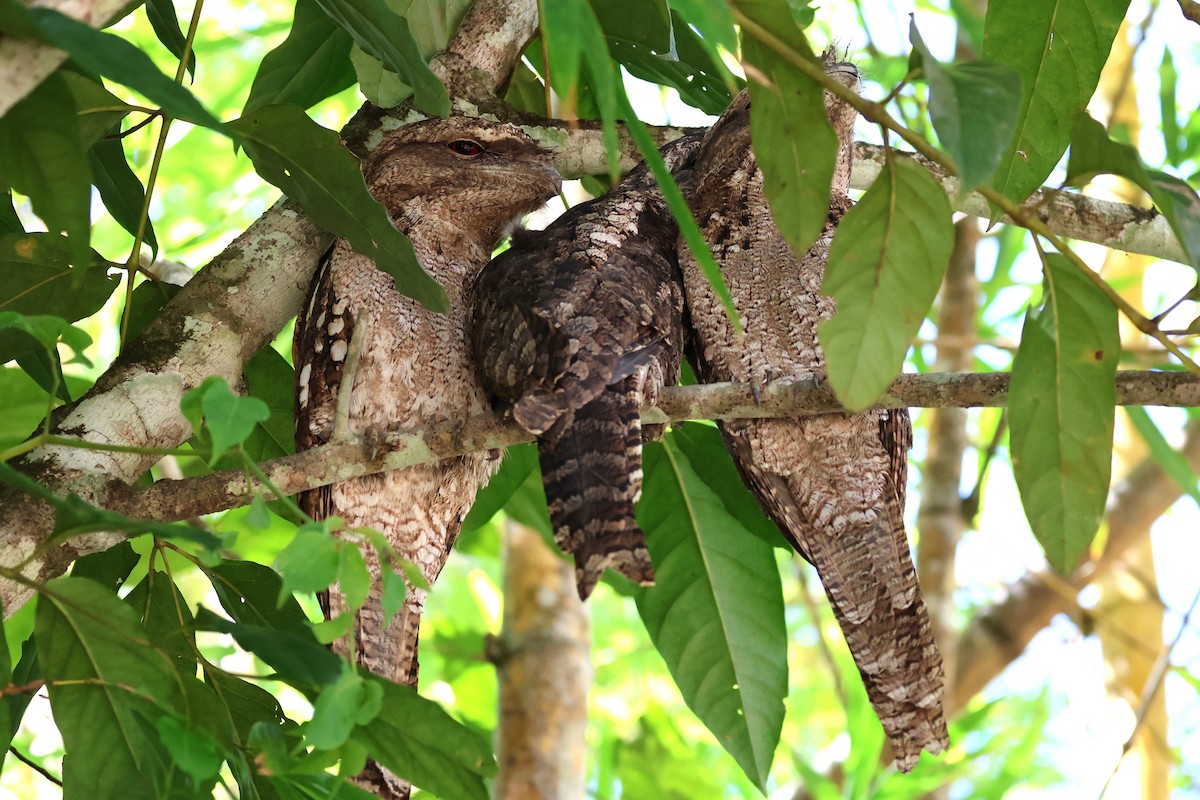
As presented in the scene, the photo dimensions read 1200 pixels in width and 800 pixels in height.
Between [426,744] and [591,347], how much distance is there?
532mm

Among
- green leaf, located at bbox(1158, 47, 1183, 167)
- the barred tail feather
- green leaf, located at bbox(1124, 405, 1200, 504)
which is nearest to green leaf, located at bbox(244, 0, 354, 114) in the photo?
the barred tail feather

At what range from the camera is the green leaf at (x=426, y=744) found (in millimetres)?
1091

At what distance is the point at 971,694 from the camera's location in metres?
3.35

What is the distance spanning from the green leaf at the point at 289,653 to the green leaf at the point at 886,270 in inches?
20.9

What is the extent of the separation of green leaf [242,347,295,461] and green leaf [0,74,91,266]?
73cm

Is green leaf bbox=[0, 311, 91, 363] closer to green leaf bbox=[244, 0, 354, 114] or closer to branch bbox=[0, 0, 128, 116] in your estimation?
branch bbox=[0, 0, 128, 116]

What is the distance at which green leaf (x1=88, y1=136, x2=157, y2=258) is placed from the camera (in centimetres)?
159

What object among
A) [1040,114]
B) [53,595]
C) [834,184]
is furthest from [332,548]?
[834,184]

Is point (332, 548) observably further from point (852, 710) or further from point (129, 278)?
point (852, 710)

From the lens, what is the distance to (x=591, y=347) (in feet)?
4.62

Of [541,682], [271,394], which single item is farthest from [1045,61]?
[541,682]

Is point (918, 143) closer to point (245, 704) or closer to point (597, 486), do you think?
point (597, 486)

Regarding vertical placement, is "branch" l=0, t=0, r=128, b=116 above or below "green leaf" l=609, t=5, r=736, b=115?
below

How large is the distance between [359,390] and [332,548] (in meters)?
0.76
